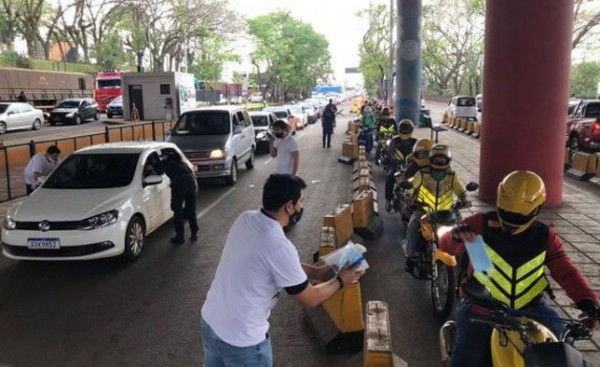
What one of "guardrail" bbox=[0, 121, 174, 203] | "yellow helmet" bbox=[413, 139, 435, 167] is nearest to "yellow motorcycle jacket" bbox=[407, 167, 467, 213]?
"yellow helmet" bbox=[413, 139, 435, 167]

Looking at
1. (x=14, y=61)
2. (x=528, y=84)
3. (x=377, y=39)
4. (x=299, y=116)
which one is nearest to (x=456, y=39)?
(x=377, y=39)

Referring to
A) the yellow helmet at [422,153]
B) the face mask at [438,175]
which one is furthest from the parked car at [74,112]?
the face mask at [438,175]

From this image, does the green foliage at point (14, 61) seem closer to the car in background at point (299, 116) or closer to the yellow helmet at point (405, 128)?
the car in background at point (299, 116)

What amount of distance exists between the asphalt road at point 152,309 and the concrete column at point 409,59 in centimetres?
1771

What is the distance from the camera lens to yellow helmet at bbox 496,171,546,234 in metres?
3.10

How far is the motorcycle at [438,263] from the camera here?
533 cm

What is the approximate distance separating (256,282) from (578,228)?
25.4ft

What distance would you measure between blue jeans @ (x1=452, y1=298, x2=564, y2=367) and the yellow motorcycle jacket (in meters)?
3.15

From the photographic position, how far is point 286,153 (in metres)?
9.20

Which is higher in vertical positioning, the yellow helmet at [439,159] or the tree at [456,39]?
the tree at [456,39]

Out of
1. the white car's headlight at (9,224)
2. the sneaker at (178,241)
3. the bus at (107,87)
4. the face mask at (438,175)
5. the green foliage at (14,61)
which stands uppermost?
the green foliage at (14,61)

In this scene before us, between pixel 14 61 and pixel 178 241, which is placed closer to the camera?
pixel 178 241

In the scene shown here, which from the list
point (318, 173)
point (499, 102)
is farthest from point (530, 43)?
point (318, 173)

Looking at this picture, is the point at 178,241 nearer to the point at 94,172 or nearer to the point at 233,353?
the point at 94,172
